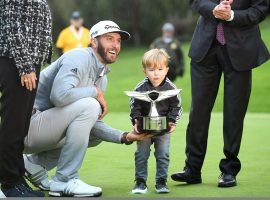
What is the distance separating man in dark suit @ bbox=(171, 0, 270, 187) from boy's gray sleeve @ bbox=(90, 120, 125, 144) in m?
0.59

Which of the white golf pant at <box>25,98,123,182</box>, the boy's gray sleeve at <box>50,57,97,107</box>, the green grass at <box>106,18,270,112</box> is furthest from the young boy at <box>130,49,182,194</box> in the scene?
the green grass at <box>106,18,270,112</box>

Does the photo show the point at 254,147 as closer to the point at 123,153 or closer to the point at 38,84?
the point at 123,153

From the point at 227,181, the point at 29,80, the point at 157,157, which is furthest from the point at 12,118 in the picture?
the point at 227,181

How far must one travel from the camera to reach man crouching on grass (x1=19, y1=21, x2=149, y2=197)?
6219mm

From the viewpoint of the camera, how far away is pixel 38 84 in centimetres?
639

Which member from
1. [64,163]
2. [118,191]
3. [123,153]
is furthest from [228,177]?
[123,153]

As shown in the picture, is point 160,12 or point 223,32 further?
point 160,12

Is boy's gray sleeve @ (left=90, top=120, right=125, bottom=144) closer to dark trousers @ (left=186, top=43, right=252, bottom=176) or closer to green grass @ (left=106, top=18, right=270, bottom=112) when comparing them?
dark trousers @ (left=186, top=43, right=252, bottom=176)

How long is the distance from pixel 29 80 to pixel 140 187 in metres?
1.17

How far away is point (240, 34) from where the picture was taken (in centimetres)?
662

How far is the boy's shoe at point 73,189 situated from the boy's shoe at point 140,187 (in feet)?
0.87

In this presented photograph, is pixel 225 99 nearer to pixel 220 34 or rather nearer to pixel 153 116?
pixel 220 34

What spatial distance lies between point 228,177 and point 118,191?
0.86 m

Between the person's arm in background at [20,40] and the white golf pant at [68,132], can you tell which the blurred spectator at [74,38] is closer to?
the white golf pant at [68,132]
